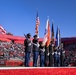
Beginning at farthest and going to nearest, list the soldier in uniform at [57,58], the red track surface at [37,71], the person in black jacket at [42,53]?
the soldier in uniform at [57,58]
the person in black jacket at [42,53]
the red track surface at [37,71]

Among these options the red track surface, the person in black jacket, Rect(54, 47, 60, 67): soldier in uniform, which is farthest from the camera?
Rect(54, 47, 60, 67): soldier in uniform

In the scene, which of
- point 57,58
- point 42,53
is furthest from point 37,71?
point 57,58

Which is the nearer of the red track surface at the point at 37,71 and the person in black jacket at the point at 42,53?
the red track surface at the point at 37,71

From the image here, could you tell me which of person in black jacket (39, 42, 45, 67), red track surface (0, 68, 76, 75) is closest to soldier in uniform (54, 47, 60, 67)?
person in black jacket (39, 42, 45, 67)

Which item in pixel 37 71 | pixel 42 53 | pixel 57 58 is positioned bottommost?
pixel 37 71

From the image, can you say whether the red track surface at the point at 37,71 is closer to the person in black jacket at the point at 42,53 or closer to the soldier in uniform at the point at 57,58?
the person in black jacket at the point at 42,53

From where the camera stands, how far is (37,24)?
20.8 metres


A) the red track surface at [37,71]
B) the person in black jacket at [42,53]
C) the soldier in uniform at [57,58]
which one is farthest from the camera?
the soldier in uniform at [57,58]

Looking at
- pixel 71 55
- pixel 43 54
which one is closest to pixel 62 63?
pixel 43 54

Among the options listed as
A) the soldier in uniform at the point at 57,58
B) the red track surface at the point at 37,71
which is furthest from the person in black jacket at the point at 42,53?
the soldier in uniform at the point at 57,58

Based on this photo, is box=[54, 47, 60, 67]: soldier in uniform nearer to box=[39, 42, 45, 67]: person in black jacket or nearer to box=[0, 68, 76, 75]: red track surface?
box=[39, 42, 45, 67]: person in black jacket

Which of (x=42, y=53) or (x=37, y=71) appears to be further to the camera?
(x=42, y=53)

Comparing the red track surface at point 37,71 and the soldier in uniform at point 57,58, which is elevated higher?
the soldier in uniform at point 57,58

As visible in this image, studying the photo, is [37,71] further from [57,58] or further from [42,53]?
[57,58]
